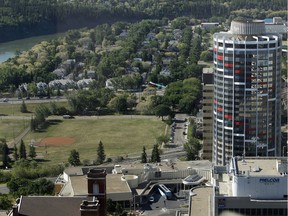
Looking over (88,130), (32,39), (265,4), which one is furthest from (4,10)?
(88,130)

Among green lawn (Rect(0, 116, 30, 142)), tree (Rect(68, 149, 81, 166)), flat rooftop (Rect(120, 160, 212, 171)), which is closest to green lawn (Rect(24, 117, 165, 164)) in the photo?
green lawn (Rect(0, 116, 30, 142))

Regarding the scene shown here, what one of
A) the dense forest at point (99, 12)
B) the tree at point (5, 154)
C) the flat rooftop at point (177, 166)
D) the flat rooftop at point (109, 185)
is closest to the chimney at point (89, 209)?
the flat rooftop at point (109, 185)

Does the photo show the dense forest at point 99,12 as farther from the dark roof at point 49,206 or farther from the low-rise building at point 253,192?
the low-rise building at point 253,192

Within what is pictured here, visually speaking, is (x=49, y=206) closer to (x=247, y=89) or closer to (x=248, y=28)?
(x=247, y=89)

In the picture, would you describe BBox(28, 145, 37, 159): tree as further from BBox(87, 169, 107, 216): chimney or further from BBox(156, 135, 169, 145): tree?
BBox(87, 169, 107, 216): chimney

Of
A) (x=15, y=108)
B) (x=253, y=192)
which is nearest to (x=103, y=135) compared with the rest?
(x=15, y=108)

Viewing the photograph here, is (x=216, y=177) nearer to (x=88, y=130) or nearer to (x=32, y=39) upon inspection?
(x=88, y=130)

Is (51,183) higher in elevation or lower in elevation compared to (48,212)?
lower
